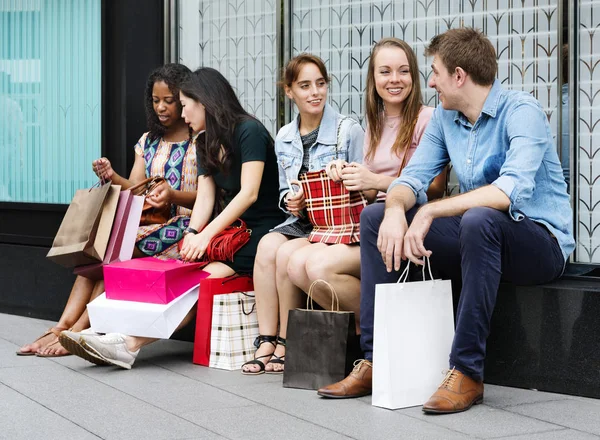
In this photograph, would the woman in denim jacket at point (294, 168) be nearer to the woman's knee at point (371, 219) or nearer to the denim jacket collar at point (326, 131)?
the denim jacket collar at point (326, 131)

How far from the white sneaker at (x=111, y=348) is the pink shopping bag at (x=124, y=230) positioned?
60 cm

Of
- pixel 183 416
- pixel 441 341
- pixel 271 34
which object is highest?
pixel 271 34

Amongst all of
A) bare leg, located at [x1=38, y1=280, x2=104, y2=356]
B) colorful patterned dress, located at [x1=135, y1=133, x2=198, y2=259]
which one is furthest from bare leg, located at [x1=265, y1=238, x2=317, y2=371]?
bare leg, located at [x1=38, y1=280, x2=104, y2=356]

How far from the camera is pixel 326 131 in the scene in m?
5.50

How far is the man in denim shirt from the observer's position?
4.24m

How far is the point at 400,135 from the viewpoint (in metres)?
5.21

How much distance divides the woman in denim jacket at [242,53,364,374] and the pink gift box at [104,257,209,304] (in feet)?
1.30

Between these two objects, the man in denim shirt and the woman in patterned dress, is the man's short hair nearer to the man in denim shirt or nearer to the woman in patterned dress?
the man in denim shirt

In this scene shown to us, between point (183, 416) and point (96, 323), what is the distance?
1493mm

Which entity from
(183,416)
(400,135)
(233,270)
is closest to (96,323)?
(233,270)

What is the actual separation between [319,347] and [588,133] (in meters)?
1.84

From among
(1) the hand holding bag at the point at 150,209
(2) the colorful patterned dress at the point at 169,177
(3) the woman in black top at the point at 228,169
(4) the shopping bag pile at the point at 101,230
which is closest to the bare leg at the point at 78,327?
(4) the shopping bag pile at the point at 101,230

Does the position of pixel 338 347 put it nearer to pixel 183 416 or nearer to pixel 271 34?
pixel 183 416

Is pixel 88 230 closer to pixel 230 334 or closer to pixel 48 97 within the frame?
pixel 230 334
